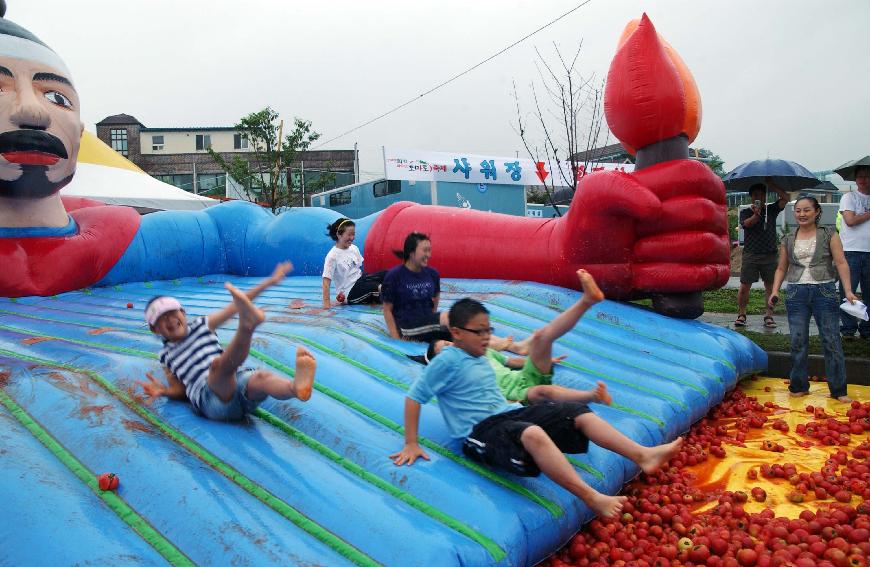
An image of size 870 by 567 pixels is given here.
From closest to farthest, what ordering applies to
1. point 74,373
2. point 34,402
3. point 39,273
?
point 34,402 < point 74,373 < point 39,273

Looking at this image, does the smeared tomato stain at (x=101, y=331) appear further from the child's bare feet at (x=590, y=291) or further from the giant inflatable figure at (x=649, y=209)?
the giant inflatable figure at (x=649, y=209)

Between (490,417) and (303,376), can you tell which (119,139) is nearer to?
(303,376)

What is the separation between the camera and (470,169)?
1323 cm

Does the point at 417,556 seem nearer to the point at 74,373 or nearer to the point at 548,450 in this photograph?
the point at 548,450

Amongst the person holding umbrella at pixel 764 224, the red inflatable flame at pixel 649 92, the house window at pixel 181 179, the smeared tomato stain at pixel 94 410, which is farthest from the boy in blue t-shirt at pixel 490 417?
the house window at pixel 181 179

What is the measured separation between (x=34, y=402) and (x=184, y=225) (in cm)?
476

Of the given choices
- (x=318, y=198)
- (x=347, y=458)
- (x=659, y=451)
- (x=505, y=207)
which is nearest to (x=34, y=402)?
(x=347, y=458)

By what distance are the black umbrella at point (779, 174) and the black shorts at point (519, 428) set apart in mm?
4983

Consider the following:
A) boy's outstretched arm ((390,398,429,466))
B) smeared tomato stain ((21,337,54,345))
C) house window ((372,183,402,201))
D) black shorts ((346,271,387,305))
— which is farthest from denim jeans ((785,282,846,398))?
house window ((372,183,402,201))

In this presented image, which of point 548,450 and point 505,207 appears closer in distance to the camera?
point 548,450

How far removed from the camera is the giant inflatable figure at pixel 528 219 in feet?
15.2

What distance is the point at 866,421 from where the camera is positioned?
3.52 m

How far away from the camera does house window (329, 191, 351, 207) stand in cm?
1764

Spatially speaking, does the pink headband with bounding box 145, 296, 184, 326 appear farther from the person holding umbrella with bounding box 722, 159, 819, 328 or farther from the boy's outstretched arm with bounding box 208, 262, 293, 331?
the person holding umbrella with bounding box 722, 159, 819, 328
